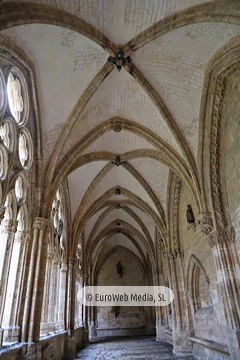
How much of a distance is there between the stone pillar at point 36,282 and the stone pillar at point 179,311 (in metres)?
6.45

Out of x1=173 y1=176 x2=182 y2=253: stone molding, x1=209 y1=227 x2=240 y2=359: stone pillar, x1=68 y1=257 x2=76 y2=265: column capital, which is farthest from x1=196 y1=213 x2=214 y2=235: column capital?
x1=68 y1=257 x2=76 y2=265: column capital

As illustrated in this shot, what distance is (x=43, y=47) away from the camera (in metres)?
6.48

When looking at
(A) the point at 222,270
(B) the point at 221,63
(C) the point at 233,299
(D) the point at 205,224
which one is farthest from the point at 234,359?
(B) the point at 221,63

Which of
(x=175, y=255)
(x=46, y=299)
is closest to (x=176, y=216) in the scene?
(x=175, y=255)

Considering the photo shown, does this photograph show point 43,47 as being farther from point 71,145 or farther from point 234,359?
point 234,359

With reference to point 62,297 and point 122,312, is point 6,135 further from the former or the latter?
point 122,312

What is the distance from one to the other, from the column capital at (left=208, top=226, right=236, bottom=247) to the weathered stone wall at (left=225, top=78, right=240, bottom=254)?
177 millimetres

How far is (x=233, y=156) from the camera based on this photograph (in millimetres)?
7121

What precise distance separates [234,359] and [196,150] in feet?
19.2

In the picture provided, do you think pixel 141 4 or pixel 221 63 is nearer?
pixel 141 4

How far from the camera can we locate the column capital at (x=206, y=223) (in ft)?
24.7

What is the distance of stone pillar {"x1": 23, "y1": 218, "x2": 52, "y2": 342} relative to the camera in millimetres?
6327

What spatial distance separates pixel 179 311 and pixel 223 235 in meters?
5.32

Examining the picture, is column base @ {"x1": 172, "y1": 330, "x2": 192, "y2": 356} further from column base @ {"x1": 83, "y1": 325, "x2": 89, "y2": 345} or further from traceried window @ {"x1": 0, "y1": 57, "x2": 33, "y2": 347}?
traceried window @ {"x1": 0, "y1": 57, "x2": 33, "y2": 347}
